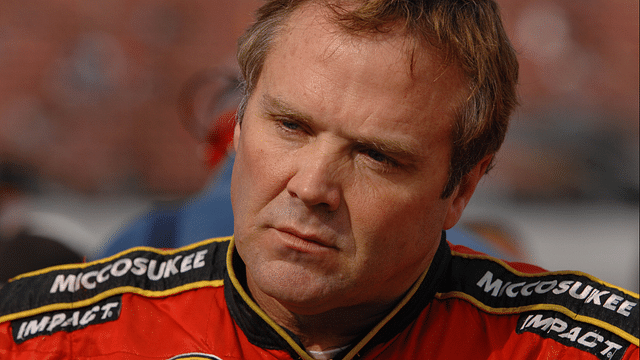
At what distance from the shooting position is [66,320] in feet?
5.67

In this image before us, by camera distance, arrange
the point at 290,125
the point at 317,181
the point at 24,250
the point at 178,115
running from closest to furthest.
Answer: the point at 317,181 < the point at 290,125 < the point at 24,250 < the point at 178,115

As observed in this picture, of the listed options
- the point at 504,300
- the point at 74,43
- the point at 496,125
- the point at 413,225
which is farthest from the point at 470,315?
the point at 74,43

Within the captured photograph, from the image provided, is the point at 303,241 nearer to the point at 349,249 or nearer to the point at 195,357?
the point at 349,249

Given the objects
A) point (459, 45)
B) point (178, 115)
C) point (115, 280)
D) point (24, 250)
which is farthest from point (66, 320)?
point (178, 115)

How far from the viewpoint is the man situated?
4.63 feet

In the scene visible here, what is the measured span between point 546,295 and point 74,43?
5128 millimetres

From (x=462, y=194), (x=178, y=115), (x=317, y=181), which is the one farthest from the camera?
(x=178, y=115)

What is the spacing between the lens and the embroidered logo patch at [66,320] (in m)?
1.69

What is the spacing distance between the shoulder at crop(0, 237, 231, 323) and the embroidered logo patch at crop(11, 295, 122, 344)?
0.05 feet

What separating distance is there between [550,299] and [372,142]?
67cm

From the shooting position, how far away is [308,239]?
1.40m

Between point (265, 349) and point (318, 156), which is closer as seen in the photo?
point (318, 156)

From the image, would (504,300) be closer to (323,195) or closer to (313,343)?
(313,343)

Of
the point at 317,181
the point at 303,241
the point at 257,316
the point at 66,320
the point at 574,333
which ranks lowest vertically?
the point at 66,320
